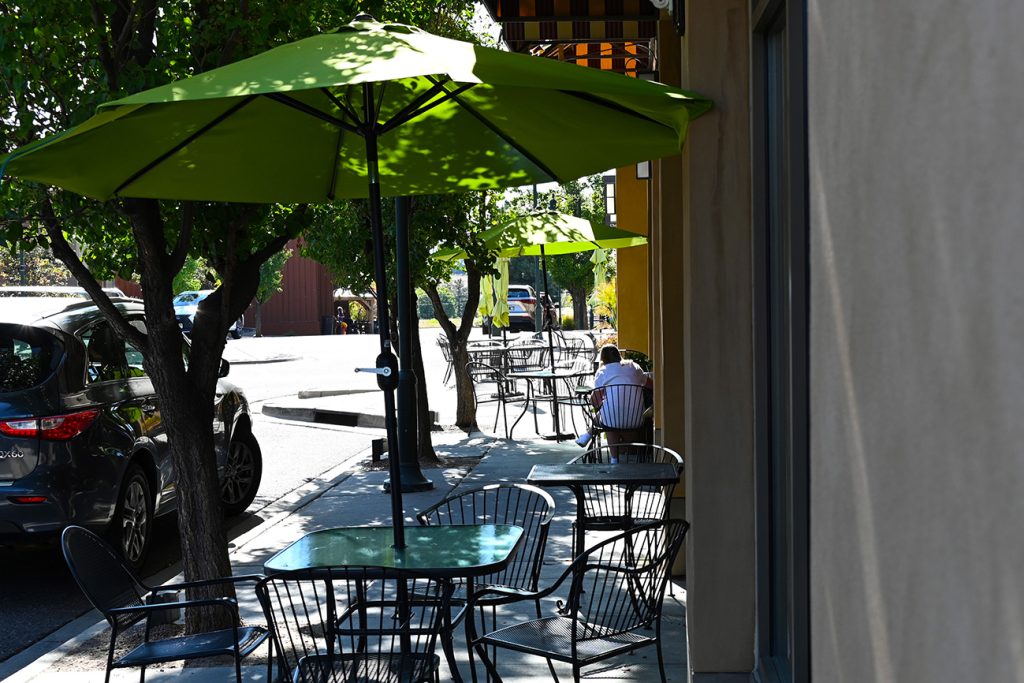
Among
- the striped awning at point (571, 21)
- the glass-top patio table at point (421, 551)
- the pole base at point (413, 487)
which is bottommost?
the pole base at point (413, 487)

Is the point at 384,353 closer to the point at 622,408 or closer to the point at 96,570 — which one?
the point at 96,570

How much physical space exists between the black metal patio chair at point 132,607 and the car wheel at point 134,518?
113 inches

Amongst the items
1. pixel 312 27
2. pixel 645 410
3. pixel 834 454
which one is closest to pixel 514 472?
pixel 645 410

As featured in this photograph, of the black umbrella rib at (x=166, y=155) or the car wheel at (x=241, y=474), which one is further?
the car wheel at (x=241, y=474)

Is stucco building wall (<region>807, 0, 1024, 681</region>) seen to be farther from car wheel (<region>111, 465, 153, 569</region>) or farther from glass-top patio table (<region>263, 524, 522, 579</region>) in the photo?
car wheel (<region>111, 465, 153, 569</region>)

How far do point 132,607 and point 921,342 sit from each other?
4.12m

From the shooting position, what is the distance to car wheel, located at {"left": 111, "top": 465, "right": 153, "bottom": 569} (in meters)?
7.93

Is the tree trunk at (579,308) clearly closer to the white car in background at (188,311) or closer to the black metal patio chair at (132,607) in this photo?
the white car in background at (188,311)

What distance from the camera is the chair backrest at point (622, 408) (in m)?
→ 10.5

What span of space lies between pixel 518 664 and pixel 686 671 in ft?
2.71

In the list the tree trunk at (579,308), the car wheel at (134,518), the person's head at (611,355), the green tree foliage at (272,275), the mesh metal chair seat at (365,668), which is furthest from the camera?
the green tree foliage at (272,275)

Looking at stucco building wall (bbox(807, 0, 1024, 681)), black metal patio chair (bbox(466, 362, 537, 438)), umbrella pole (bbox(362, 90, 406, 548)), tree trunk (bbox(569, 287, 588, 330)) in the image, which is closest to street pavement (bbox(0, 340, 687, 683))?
black metal patio chair (bbox(466, 362, 537, 438))

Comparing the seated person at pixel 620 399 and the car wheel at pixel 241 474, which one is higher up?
the seated person at pixel 620 399

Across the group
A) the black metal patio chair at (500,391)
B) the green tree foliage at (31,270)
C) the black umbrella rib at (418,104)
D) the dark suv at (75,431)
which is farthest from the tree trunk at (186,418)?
the green tree foliage at (31,270)
